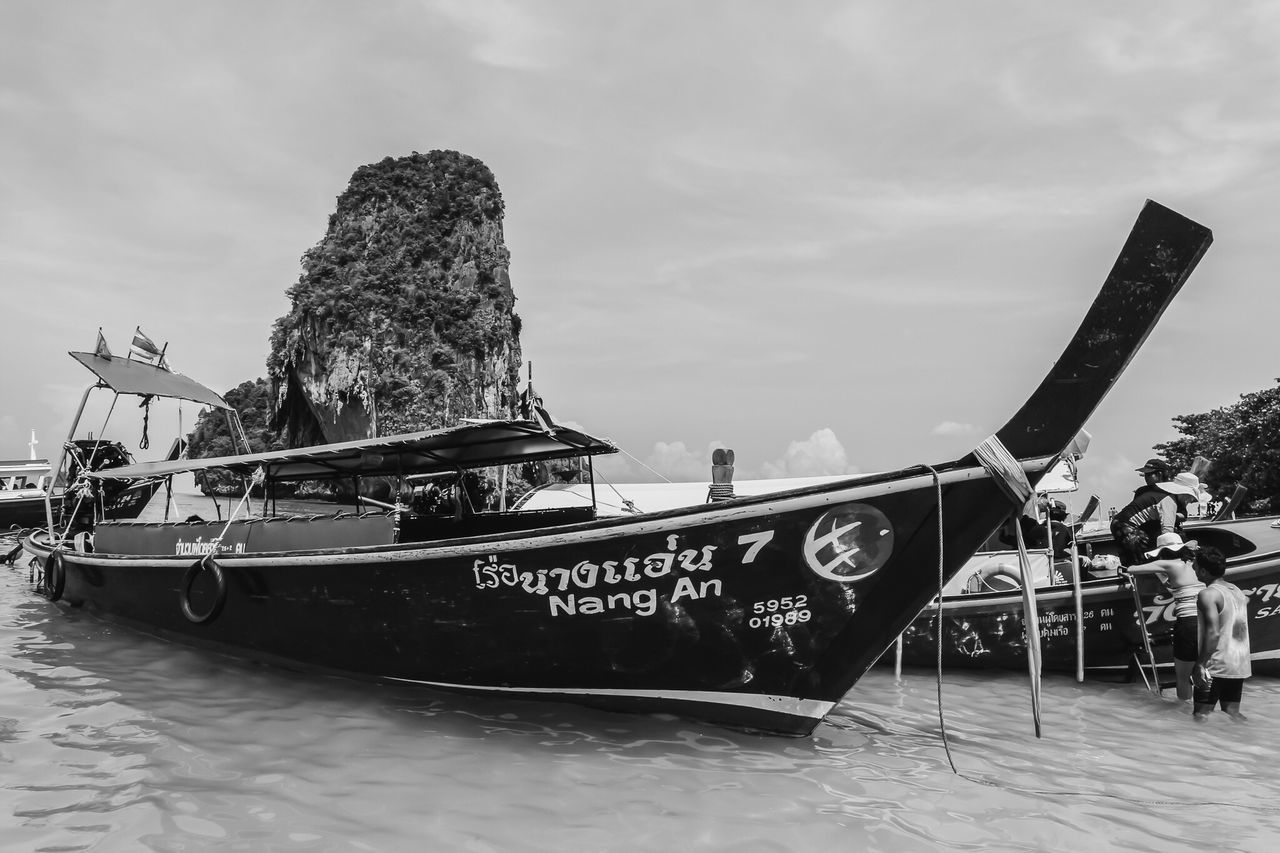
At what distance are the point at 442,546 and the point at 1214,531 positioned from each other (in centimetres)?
820

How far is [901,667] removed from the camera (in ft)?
26.1

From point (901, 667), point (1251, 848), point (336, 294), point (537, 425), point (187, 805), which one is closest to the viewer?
point (1251, 848)

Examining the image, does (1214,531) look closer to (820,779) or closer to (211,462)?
(820,779)

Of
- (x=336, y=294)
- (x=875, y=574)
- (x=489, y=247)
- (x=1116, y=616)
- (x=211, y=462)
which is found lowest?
(x=1116, y=616)

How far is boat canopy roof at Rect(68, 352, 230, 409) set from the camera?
9.85 meters


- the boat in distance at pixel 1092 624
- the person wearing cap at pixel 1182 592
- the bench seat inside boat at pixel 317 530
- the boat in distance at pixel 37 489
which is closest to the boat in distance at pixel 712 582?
the bench seat inside boat at pixel 317 530

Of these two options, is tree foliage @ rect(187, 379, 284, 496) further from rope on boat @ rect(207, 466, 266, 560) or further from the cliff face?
rope on boat @ rect(207, 466, 266, 560)

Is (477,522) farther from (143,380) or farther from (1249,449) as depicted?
(1249,449)

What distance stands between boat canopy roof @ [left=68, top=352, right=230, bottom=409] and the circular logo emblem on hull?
8.55 m

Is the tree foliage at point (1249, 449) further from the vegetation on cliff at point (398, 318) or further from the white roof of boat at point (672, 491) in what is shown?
the vegetation on cliff at point (398, 318)

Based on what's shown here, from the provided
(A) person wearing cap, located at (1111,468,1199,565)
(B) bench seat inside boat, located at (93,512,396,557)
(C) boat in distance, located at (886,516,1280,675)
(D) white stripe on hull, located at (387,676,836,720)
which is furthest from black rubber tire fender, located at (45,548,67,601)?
(A) person wearing cap, located at (1111,468,1199,565)

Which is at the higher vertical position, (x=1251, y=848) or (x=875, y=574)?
(x=875, y=574)

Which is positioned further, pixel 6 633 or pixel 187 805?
pixel 6 633

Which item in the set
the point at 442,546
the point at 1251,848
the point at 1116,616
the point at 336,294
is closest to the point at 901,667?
the point at 1116,616
